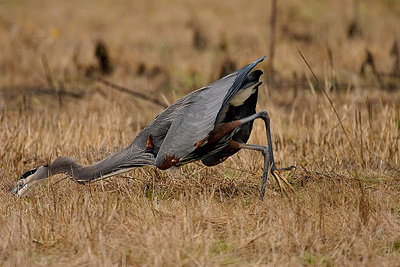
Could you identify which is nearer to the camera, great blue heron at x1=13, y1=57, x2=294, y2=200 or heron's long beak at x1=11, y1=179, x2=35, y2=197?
great blue heron at x1=13, y1=57, x2=294, y2=200

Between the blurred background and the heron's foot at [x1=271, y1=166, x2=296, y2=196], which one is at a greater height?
the heron's foot at [x1=271, y1=166, x2=296, y2=196]

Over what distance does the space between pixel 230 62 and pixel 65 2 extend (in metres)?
11.7

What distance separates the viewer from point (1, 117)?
263 inches

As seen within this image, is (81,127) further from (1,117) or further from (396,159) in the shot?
(396,159)

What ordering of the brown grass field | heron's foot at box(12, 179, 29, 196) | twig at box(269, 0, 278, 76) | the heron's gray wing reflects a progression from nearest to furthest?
the brown grass field → the heron's gray wing → heron's foot at box(12, 179, 29, 196) → twig at box(269, 0, 278, 76)

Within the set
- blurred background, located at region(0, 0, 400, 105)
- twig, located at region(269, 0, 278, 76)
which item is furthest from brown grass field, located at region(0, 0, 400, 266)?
twig, located at region(269, 0, 278, 76)

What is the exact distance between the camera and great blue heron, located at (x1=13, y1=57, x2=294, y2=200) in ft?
14.1

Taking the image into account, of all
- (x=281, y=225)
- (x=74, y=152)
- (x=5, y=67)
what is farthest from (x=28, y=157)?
(x=5, y=67)

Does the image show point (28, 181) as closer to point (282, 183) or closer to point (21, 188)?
point (21, 188)

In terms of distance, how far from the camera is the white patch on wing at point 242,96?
14.7 ft

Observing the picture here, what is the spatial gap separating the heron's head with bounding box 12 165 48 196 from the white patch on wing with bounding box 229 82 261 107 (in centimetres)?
164

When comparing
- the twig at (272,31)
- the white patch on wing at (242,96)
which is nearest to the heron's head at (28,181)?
the white patch on wing at (242,96)

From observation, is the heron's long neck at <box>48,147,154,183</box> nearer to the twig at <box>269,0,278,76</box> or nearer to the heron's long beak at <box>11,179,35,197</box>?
the heron's long beak at <box>11,179,35,197</box>

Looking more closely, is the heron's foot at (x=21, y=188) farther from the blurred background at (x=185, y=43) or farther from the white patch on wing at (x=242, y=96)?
the blurred background at (x=185, y=43)
